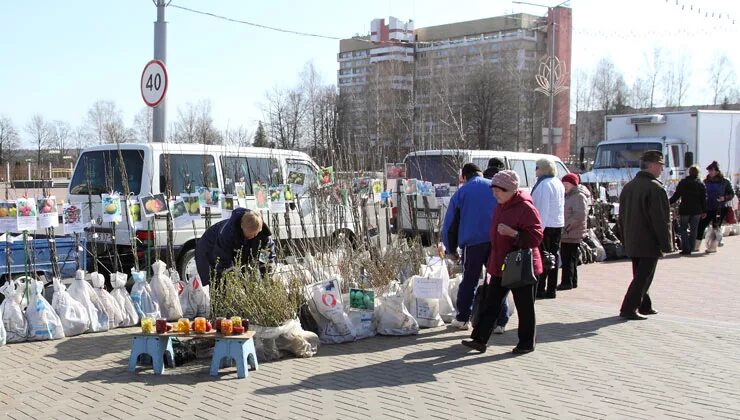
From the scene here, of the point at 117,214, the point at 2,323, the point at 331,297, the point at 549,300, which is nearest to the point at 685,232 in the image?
the point at 549,300

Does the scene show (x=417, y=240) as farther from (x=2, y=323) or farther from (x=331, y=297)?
(x=2, y=323)

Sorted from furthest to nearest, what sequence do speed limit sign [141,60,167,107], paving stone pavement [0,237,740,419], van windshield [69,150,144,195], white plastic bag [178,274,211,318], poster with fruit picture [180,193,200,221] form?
speed limit sign [141,60,167,107]
van windshield [69,150,144,195]
poster with fruit picture [180,193,200,221]
white plastic bag [178,274,211,318]
paving stone pavement [0,237,740,419]

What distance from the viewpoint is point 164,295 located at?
7.65 m

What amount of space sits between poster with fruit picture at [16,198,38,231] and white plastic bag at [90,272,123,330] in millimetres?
782

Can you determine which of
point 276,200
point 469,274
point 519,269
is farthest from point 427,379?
point 276,200

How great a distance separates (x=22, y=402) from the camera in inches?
205

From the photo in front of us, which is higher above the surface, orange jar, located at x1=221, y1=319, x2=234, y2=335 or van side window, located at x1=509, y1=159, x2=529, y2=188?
van side window, located at x1=509, y1=159, x2=529, y2=188

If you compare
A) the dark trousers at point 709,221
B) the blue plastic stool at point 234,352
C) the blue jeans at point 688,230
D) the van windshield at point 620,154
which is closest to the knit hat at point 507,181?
the blue plastic stool at point 234,352

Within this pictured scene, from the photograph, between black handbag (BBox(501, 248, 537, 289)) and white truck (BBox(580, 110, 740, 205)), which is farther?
white truck (BBox(580, 110, 740, 205))

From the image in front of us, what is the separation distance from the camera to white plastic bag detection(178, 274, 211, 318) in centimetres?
778

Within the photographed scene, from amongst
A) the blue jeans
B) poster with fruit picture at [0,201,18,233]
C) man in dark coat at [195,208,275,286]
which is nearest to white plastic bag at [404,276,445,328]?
man in dark coat at [195,208,275,286]

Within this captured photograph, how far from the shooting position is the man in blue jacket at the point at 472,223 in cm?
702

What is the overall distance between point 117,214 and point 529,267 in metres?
4.36

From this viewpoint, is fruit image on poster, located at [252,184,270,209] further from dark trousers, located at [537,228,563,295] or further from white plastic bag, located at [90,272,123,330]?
dark trousers, located at [537,228,563,295]
